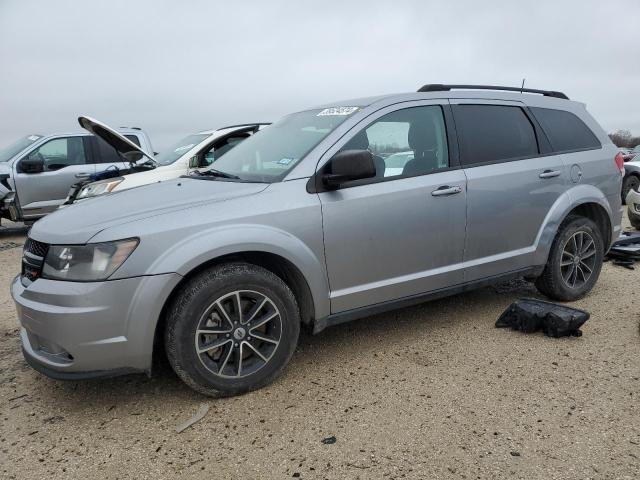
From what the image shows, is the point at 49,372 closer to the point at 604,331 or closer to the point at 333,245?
the point at 333,245

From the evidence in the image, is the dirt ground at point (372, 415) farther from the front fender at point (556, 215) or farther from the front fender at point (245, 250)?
the front fender at point (556, 215)

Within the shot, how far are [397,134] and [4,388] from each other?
3.10 metres

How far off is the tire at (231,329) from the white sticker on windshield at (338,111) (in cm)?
132

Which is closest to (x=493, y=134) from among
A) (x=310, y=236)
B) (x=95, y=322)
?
(x=310, y=236)

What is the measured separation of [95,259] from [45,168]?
7.74 m

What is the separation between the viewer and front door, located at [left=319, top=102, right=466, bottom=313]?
3.21 metres

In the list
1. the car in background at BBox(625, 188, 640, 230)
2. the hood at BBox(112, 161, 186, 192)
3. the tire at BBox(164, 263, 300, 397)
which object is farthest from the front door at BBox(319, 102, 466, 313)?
the car in background at BBox(625, 188, 640, 230)

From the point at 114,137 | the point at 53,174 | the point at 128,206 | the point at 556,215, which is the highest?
the point at 114,137

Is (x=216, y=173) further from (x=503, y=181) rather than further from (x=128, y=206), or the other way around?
(x=503, y=181)

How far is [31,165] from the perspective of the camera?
29.5 ft

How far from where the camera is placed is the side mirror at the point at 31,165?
29.5ft

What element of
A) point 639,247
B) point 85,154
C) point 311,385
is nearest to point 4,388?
point 311,385

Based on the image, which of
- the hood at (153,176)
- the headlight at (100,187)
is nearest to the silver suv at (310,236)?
the hood at (153,176)

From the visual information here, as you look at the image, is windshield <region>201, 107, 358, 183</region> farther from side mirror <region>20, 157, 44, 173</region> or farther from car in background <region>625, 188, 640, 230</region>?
car in background <region>625, 188, 640, 230</region>
